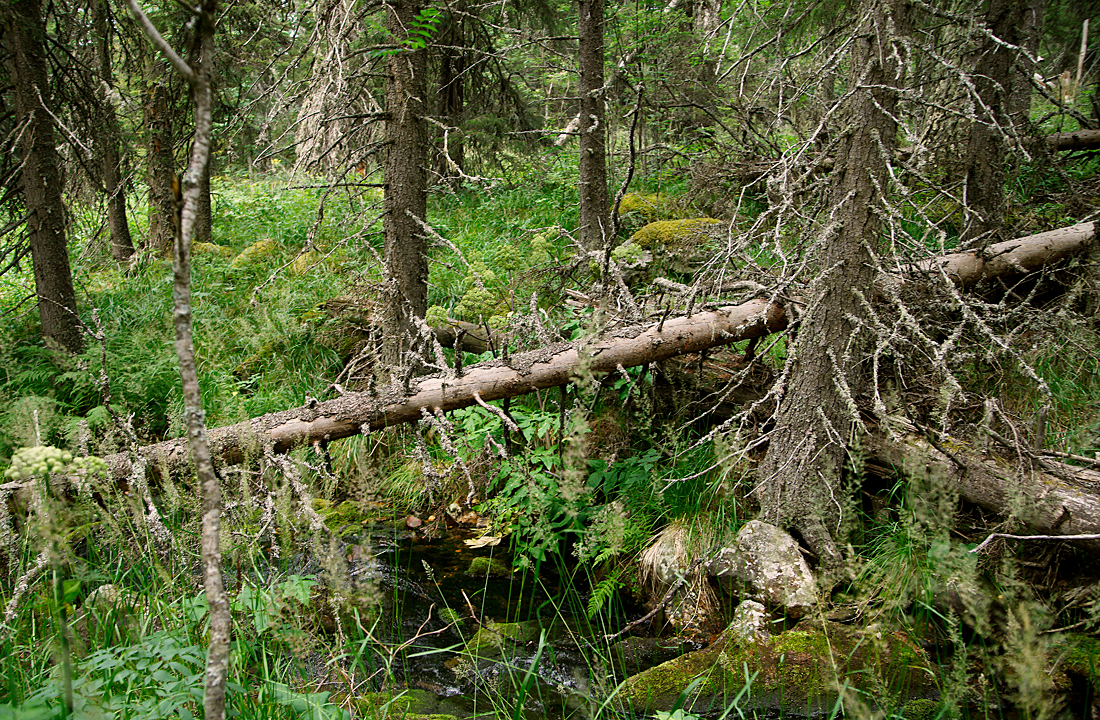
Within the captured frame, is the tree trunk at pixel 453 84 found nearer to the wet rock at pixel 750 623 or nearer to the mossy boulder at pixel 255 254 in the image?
the mossy boulder at pixel 255 254

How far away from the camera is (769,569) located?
3576 mm

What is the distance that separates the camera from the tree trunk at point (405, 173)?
5293 millimetres

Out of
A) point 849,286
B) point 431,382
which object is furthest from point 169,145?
point 849,286

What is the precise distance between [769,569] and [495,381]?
2.01 metres

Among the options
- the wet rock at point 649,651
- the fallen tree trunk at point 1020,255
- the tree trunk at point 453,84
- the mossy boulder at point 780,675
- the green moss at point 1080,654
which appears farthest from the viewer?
the tree trunk at point 453,84

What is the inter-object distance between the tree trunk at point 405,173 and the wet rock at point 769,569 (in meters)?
3.12

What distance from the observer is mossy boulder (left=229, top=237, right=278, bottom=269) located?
9.34 metres

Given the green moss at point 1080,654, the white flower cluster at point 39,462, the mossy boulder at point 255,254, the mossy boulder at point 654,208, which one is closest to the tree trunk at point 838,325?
the green moss at point 1080,654

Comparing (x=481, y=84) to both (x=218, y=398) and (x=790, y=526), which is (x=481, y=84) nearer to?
(x=218, y=398)

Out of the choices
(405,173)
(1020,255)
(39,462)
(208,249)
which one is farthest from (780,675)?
(208,249)

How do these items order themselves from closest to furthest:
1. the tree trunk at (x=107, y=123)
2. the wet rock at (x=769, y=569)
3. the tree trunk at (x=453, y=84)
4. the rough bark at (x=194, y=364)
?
the rough bark at (x=194, y=364) → the wet rock at (x=769, y=569) → the tree trunk at (x=107, y=123) → the tree trunk at (x=453, y=84)

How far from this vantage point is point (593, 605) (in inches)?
94.7

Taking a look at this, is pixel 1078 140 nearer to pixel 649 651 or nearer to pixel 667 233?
pixel 667 233

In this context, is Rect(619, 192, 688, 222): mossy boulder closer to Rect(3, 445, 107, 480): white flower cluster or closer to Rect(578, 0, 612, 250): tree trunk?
Rect(578, 0, 612, 250): tree trunk
